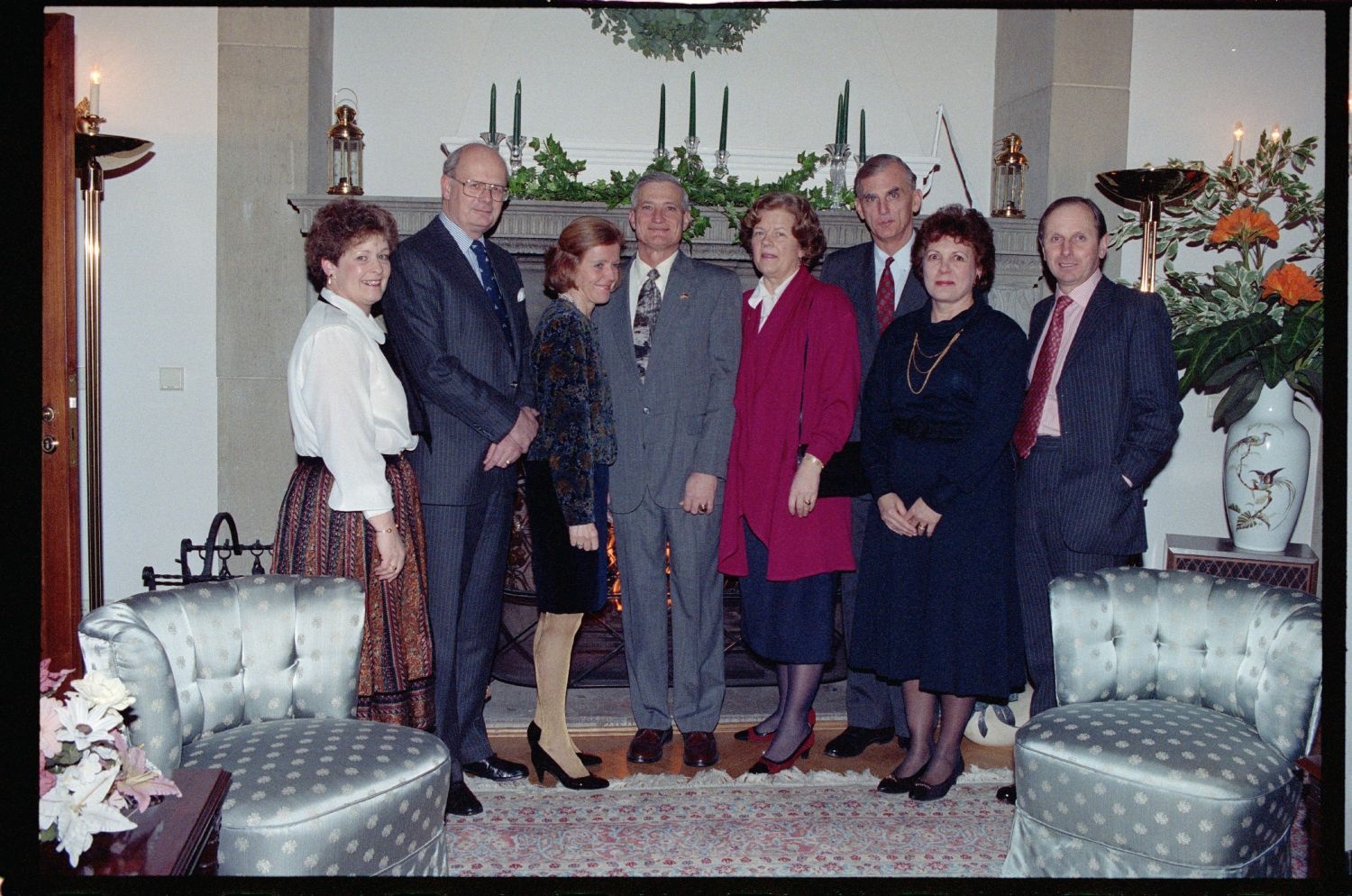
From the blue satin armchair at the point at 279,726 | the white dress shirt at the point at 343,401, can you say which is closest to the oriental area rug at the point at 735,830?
the blue satin armchair at the point at 279,726

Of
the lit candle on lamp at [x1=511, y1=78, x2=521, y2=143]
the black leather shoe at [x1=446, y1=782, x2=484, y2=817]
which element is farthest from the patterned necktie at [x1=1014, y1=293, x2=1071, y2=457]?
the lit candle on lamp at [x1=511, y1=78, x2=521, y2=143]

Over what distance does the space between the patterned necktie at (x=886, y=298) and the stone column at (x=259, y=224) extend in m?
2.03

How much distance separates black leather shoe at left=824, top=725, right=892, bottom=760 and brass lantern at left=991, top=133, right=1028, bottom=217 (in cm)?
189

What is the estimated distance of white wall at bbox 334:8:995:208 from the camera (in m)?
4.23

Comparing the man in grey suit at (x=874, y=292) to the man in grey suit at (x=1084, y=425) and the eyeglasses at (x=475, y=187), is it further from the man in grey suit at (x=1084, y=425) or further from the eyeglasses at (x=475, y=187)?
the eyeglasses at (x=475, y=187)

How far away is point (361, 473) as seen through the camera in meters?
2.51

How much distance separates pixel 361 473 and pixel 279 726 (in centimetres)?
59

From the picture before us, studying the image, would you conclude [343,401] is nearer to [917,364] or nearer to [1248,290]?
[917,364]

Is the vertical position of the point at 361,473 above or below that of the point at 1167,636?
above

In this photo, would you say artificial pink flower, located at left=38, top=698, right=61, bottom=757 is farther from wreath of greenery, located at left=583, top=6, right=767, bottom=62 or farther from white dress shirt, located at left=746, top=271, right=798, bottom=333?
wreath of greenery, located at left=583, top=6, right=767, bottom=62

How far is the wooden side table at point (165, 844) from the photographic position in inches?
56.7

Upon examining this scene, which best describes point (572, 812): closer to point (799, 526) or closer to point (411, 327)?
point (799, 526)

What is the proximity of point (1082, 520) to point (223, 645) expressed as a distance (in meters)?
2.11

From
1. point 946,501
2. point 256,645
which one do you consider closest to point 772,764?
point 946,501
